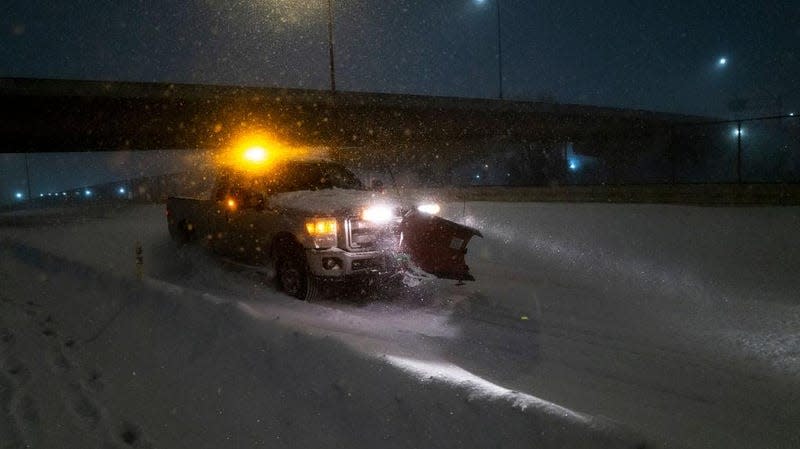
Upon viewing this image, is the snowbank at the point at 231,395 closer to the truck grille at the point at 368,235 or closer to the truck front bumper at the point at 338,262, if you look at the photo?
the truck front bumper at the point at 338,262

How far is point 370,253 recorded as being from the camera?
7.82m

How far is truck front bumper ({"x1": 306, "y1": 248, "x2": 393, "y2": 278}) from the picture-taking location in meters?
7.69

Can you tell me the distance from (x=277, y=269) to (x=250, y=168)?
199cm

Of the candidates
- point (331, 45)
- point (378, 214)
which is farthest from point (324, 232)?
point (331, 45)

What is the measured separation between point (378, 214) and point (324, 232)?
788 mm

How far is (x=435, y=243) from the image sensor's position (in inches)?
322

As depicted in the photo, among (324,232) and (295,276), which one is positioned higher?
(324,232)

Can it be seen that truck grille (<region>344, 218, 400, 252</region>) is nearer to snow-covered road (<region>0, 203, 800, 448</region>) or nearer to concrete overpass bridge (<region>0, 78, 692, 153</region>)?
snow-covered road (<region>0, 203, 800, 448</region>)

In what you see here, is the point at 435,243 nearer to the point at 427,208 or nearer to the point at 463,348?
the point at 427,208

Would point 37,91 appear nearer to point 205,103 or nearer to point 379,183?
point 205,103

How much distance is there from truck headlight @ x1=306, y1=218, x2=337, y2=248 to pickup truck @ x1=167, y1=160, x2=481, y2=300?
0.01 meters

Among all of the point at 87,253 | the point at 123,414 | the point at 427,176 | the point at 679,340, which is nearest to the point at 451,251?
the point at 679,340

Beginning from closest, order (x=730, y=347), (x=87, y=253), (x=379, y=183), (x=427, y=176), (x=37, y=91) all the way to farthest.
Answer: (x=730, y=347), (x=379, y=183), (x=87, y=253), (x=37, y=91), (x=427, y=176)

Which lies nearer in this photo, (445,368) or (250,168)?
(445,368)
